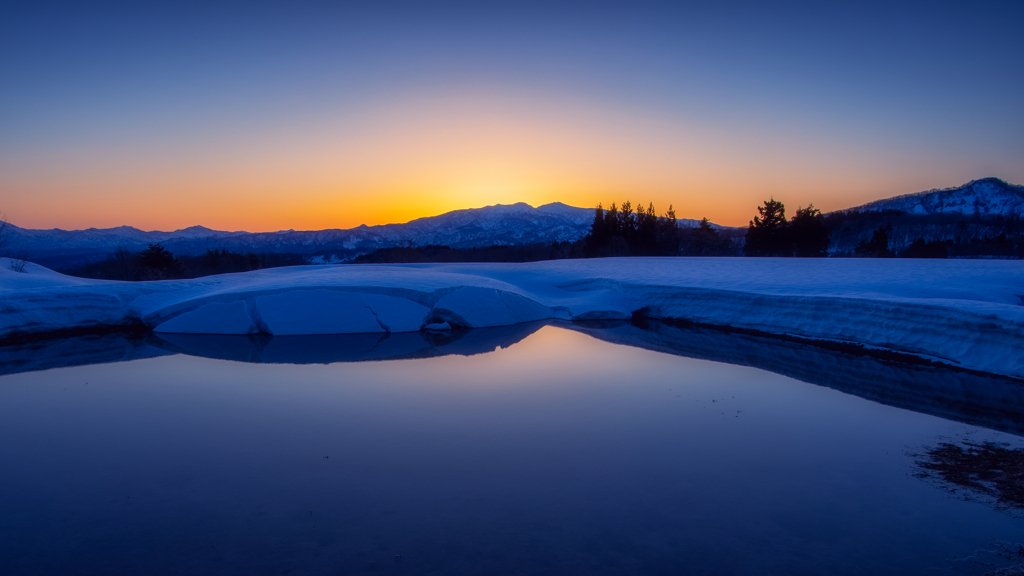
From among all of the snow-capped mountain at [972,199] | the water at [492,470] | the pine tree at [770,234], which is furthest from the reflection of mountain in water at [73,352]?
the snow-capped mountain at [972,199]

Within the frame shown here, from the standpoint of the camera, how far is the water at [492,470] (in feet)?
10.4

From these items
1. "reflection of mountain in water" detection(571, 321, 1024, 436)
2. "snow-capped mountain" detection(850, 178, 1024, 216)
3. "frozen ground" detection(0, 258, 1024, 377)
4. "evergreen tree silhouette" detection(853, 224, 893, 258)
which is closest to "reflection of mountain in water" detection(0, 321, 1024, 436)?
"reflection of mountain in water" detection(571, 321, 1024, 436)

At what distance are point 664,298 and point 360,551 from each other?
13.7m

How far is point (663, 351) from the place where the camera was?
1030cm

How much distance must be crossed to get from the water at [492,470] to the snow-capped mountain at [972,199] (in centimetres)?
18597

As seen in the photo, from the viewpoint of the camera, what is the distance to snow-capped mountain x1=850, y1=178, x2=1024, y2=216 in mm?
153250

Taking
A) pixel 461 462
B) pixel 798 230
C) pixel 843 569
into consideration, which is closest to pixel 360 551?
pixel 461 462

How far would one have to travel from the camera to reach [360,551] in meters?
3.17

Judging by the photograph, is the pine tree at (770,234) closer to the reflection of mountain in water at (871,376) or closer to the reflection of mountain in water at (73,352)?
the reflection of mountain in water at (871,376)

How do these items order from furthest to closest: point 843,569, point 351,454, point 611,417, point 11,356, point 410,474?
point 11,356 → point 611,417 → point 351,454 → point 410,474 → point 843,569

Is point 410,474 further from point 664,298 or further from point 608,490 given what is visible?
point 664,298

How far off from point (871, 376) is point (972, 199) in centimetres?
20865

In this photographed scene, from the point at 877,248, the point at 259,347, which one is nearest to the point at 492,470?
the point at 259,347

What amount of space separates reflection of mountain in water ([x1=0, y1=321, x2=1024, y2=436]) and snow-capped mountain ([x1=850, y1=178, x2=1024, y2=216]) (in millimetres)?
181289
